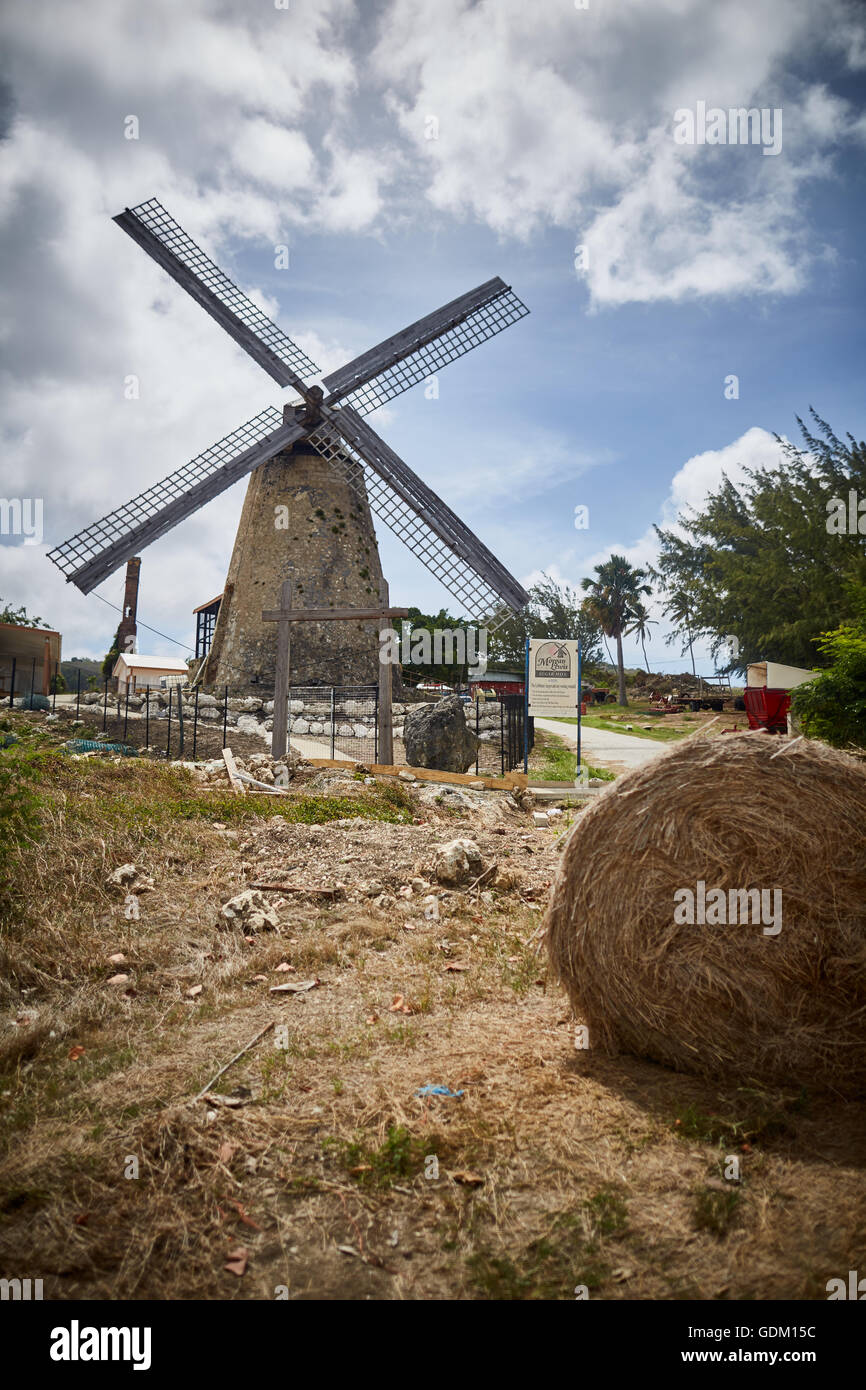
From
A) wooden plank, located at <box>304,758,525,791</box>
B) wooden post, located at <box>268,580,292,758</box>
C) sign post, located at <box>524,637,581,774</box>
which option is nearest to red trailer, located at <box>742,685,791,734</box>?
sign post, located at <box>524,637,581,774</box>

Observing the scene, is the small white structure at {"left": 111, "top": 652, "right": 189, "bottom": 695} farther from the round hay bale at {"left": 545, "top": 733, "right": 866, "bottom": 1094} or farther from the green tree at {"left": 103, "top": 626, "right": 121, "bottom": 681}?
the round hay bale at {"left": 545, "top": 733, "right": 866, "bottom": 1094}

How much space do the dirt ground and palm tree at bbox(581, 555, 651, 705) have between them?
52532 millimetres

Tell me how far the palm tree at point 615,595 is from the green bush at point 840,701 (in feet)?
142

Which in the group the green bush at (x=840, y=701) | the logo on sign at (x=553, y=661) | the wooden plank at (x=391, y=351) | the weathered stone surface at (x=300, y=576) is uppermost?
the wooden plank at (x=391, y=351)

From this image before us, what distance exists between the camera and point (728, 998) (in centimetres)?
380

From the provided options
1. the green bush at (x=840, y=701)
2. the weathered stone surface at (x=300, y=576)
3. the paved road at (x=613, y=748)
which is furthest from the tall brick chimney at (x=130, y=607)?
the green bush at (x=840, y=701)

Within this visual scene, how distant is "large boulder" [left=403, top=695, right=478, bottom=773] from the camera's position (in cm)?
1473

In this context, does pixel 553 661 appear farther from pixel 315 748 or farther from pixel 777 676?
pixel 777 676

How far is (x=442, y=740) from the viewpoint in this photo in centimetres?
1475

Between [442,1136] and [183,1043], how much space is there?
1711 millimetres

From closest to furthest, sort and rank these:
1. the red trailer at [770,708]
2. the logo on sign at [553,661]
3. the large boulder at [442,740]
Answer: the logo on sign at [553,661]
the large boulder at [442,740]
the red trailer at [770,708]

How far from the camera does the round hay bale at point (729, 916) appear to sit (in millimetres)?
3736

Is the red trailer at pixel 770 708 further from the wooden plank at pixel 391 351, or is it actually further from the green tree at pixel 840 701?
the wooden plank at pixel 391 351
